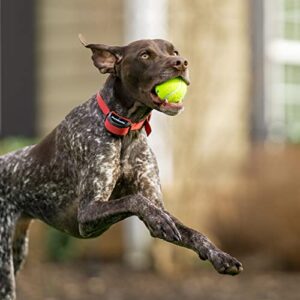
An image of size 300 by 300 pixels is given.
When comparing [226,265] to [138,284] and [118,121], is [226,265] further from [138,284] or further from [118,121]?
[138,284]

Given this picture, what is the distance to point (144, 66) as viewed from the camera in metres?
5.73

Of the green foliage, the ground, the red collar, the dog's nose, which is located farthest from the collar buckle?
the green foliage

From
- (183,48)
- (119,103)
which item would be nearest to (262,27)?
(183,48)

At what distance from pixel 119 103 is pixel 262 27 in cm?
800

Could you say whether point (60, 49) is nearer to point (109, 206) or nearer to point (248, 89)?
point (248, 89)

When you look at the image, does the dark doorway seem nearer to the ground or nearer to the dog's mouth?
the ground

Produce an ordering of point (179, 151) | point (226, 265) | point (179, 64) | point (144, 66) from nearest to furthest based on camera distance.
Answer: point (226, 265)
point (179, 64)
point (144, 66)
point (179, 151)

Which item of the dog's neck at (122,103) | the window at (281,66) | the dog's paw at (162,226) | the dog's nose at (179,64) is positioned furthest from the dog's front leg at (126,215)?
the window at (281,66)

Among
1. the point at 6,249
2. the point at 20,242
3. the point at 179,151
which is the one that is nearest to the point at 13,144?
the point at 179,151

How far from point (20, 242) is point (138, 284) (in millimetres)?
4207

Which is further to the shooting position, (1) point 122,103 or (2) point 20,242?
(2) point 20,242

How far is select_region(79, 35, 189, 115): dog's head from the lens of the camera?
552cm

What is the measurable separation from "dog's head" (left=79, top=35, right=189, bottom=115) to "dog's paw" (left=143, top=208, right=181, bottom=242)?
47cm

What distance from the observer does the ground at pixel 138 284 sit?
10203 mm
